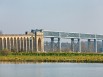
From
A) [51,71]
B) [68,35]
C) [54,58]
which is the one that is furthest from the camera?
[68,35]

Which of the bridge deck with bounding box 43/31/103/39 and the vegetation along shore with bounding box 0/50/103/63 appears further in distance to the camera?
the bridge deck with bounding box 43/31/103/39

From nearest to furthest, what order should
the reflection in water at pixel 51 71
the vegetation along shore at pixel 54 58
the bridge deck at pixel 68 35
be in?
the reflection in water at pixel 51 71
the vegetation along shore at pixel 54 58
the bridge deck at pixel 68 35

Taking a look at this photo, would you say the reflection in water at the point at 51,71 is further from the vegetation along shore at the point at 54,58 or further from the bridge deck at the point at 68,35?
the bridge deck at the point at 68,35

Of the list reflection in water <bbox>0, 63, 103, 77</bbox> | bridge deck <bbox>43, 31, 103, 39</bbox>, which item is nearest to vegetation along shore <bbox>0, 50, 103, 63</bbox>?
reflection in water <bbox>0, 63, 103, 77</bbox>

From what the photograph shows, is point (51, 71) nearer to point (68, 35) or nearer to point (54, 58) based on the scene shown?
point (54, 58)

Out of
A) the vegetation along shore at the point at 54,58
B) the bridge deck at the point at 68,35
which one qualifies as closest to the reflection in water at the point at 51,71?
the vegetation along shore at the point at 54,58

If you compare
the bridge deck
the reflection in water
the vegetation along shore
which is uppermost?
the bridge deck

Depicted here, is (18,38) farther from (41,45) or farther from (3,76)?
(3,76)

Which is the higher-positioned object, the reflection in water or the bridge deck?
the bridge deck

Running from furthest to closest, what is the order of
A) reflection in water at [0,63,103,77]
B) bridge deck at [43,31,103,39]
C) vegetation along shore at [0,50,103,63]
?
bridge deck at [43,31,103,39], vegetation along shore at [0,50,103,63], reflection in water at [0,63,103,77]

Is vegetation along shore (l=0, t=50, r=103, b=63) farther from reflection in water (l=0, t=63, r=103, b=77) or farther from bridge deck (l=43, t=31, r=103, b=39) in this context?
bridge deck (l=43, t=31, r=103, b=39)

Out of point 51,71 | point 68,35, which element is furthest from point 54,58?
point 68,35

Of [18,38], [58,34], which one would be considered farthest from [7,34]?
[58,34]

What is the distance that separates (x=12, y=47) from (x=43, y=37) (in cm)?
1112
